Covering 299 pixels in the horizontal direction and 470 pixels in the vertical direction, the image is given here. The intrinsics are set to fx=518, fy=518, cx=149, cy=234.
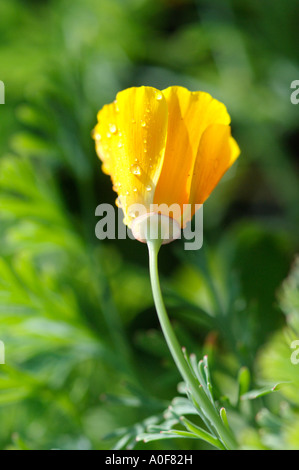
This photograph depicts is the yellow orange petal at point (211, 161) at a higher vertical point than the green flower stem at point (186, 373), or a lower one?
higher

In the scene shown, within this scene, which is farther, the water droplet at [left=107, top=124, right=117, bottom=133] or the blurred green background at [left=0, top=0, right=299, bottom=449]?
the blurred green background at [left=0, top=0, right=299, bottom=449]

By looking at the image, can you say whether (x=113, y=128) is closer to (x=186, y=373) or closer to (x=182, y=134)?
(x=182, y=134)

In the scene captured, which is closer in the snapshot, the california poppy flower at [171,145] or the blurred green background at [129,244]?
the california poppy flower at [171,145]

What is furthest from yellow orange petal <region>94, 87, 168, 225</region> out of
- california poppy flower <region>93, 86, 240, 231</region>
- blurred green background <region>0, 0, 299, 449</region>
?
blurred green background <region>0, 0, 299, 449</region>

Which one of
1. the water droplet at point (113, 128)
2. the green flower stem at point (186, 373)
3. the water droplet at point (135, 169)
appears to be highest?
the water droplet at point (113, 128)

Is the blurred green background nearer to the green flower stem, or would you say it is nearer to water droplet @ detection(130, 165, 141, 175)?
the green flower stem

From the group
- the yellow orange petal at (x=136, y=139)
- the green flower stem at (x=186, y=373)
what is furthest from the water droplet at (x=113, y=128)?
the green flower stem at (x=186, y=373)

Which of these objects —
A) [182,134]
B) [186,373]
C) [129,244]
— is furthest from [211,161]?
[129,244]

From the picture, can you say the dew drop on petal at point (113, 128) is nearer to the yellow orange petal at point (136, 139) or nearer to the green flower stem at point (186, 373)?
the yellow orange petal at point (136, 139)
